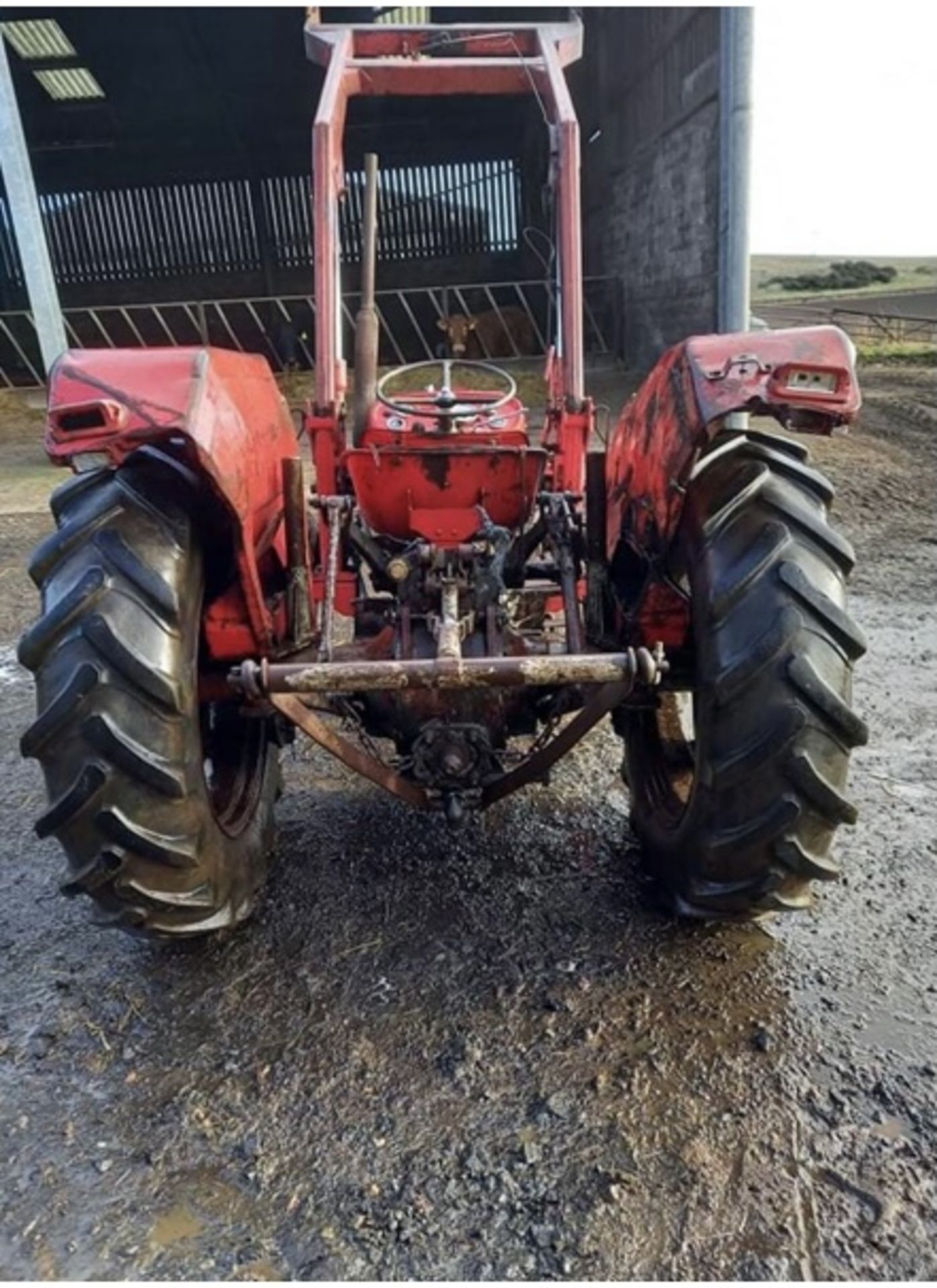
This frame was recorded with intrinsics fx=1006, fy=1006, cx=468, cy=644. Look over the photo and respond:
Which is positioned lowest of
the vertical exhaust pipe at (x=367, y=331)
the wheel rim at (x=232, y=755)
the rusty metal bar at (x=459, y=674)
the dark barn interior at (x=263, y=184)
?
the wheel rim at (x=232, y=755)

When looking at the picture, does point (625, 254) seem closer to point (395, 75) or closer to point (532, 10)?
point (532, 10)

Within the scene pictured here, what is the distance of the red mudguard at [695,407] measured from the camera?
6.47 ft

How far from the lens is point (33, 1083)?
6.34 feet

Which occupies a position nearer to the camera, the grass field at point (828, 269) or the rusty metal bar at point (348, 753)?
the rusty metal bar at point (348, 753)

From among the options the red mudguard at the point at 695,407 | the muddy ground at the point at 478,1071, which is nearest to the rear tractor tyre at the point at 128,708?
the muddy ground at the point at 478,1071

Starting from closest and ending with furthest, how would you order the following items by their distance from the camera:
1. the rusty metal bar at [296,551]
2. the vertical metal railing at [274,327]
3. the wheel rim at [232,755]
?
the rusty metal bar at [296,551] < the wheel rim at [232,755] < the vertical metal railing at [274,327]

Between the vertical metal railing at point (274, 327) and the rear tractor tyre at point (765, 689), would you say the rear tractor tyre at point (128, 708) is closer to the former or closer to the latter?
the rear tractor tyre at point (765, 689)

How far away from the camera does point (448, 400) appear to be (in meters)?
2.60

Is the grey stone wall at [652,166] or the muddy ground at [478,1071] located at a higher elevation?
the grey stone wall at [652,166]

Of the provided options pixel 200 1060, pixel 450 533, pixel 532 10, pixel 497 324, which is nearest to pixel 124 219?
pixel 497 324

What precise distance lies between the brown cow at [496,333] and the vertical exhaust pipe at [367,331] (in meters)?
9.76

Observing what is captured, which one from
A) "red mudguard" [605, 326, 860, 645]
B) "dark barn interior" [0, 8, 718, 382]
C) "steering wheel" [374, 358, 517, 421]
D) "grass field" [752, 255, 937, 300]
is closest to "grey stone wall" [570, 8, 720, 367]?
"dark barn interior" [0, 8, 718, 382]

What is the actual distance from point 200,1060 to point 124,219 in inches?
583

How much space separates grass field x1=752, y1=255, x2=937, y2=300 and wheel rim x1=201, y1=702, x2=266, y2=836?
85.8ft
